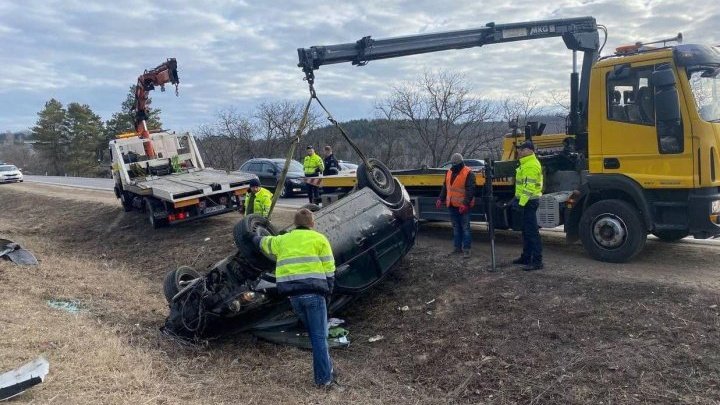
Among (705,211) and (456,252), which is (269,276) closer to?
(456,252)

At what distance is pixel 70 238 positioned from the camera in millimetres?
14898

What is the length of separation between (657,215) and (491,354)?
2907mm

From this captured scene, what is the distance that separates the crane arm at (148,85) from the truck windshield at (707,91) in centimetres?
1159

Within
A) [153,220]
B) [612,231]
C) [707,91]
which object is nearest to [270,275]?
[612,231]

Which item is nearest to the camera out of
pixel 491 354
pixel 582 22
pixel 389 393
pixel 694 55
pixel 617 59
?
pixel 389 393

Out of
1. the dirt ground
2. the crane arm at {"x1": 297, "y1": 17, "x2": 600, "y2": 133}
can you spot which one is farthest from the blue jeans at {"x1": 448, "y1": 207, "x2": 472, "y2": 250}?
the crane arm at {"x1": 297, "y1": 17, "x2": 600, "y2": 133}

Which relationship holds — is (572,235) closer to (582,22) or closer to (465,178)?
(465,178)

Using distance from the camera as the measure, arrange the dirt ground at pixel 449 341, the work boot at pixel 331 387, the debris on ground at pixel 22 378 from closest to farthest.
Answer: the debris on ground at pixel 22 378
the dirt ground at pixel 449 341
the work boot at pixel 331 387

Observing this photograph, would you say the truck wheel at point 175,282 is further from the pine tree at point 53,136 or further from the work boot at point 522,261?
the pine tree at point 53,136

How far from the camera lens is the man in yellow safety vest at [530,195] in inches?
282

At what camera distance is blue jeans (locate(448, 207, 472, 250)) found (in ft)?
27.3

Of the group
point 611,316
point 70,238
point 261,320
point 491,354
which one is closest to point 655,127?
point 611,316

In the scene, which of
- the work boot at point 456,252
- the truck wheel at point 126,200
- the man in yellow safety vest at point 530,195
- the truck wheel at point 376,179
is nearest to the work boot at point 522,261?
the man in yellow safety vest at point 530,195

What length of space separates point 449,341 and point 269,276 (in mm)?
2041
